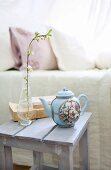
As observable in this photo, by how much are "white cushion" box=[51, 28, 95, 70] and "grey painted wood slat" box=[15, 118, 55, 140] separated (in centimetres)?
77

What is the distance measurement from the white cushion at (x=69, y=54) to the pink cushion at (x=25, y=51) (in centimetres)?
8

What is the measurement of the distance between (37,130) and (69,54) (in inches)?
37.6

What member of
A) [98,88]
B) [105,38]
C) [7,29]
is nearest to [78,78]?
[98,88]

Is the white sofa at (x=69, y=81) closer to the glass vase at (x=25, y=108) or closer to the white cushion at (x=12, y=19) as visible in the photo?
the white cushion at (x=12, y=19)

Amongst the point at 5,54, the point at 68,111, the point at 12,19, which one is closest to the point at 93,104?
the point at 68,111

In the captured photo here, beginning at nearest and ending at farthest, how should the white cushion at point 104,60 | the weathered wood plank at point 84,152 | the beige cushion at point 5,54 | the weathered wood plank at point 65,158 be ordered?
the weathered wood plank at point 65,158 < the weathered wood plank at point 84,152 < the beige cushion at point 5,54 < the white cushion at point 104,60

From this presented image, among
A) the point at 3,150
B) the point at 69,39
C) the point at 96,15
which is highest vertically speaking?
the point at 96,15

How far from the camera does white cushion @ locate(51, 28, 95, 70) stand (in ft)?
5.82

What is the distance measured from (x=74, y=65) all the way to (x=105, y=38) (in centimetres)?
66

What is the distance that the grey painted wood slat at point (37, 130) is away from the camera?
90 centimetres

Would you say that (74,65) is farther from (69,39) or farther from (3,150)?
(3,150)

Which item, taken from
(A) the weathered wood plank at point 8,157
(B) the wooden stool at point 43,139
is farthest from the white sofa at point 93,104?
(A) the weathered wood plank at point 8,157

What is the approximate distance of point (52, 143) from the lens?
85 centimetres

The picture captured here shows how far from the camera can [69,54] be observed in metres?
1.79
